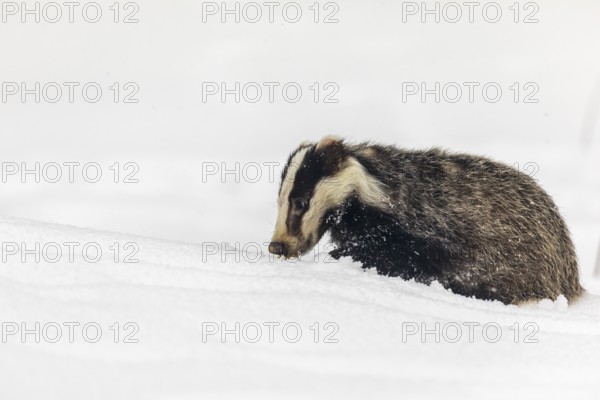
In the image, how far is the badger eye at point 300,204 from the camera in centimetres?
604

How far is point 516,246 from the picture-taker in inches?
242

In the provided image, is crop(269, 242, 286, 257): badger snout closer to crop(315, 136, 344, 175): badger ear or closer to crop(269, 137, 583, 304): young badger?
crop(269, 137, 583, 304): young badger

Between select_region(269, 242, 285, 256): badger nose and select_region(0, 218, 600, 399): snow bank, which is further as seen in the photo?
select_region(269, 242, 285, 256): badger nose

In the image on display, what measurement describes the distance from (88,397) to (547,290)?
12.8ft

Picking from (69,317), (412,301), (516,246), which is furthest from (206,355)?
(516,246)

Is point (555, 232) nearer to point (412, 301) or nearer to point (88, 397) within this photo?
point (412, 301)

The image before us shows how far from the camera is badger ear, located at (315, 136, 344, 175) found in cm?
614
